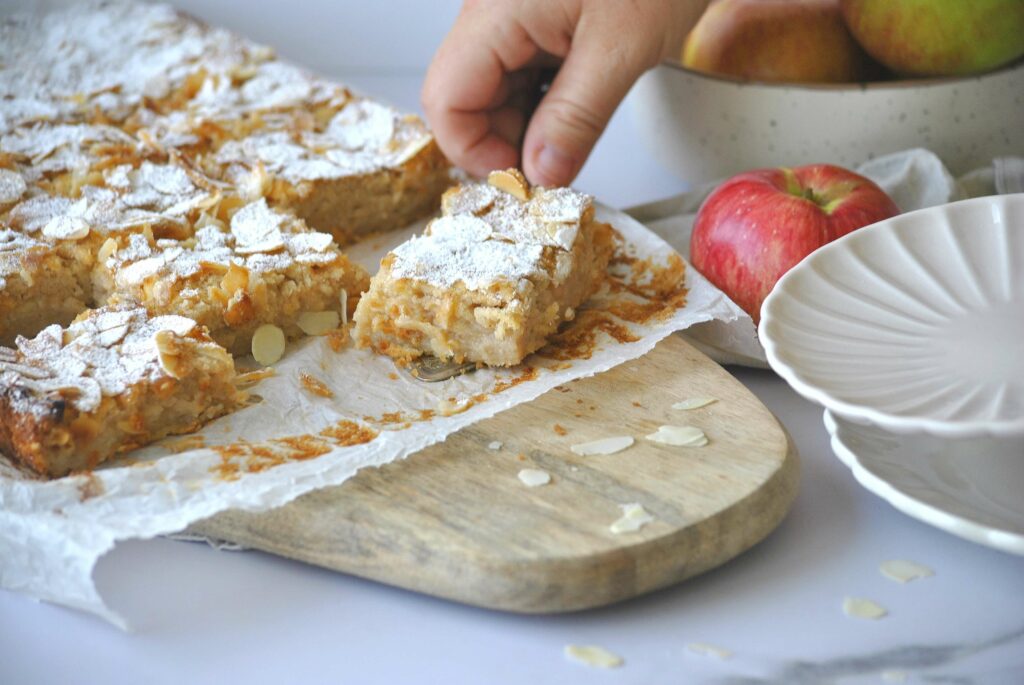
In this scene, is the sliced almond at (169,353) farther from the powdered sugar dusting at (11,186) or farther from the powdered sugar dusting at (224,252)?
the powdered sugar dusting at (11,186)

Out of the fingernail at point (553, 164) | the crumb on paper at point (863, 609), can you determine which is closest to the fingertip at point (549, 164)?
the fingernail at point (553, 164)

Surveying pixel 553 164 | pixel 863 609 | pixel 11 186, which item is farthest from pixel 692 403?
pixel 11 186

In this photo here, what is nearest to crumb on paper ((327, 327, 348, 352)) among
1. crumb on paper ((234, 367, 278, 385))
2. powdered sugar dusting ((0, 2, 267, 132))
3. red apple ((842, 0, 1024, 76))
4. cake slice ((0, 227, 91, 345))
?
crumb on paper ((234, 367, 278, 385))

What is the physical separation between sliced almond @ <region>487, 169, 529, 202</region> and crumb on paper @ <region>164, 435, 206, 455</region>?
0.72 metres

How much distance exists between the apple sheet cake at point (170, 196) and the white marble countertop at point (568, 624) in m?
0.27

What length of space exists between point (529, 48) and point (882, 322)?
100 centimetres

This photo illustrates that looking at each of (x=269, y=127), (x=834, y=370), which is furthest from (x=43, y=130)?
(x=834, y=370)

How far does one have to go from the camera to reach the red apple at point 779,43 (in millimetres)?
2295

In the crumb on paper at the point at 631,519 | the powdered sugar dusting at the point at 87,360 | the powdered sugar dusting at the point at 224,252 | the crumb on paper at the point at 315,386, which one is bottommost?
the crumb on paper at the point at 315,386

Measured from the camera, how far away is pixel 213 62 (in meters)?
2.61

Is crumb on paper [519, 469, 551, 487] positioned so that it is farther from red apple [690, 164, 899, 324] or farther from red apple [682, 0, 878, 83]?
red apple [682, 0, 878, 83]

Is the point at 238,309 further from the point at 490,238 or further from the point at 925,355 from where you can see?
the point at 925,355

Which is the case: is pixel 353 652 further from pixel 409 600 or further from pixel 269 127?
pixel 269 127

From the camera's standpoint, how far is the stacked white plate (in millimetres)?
1220
